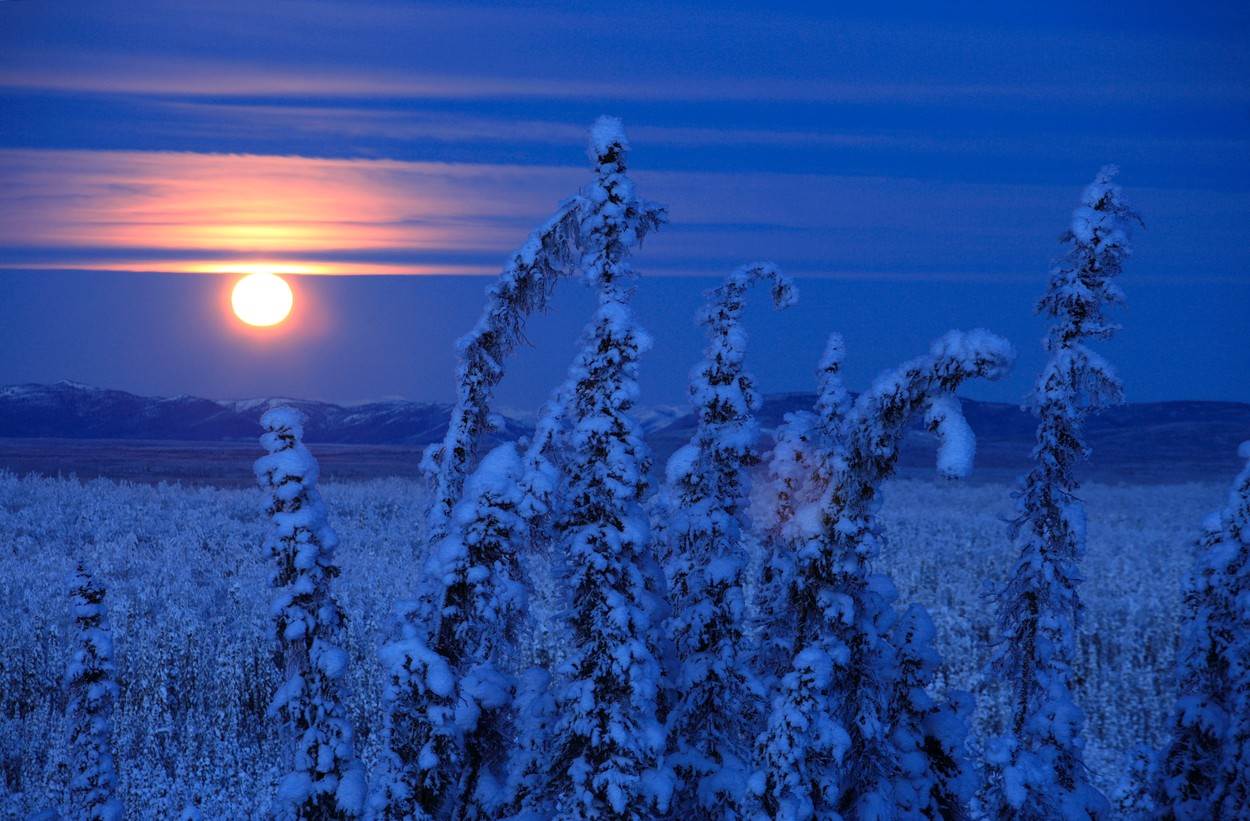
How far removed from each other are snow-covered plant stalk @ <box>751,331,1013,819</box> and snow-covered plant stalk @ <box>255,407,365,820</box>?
3647mm

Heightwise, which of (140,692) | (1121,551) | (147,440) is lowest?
(140,692)

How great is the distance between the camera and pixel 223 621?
1073 inches

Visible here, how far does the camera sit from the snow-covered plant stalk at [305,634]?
8539 millimetres

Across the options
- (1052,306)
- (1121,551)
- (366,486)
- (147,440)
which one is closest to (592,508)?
(1052,306)

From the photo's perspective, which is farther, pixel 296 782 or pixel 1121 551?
pixel 1121 551

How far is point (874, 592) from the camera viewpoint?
1034 cm

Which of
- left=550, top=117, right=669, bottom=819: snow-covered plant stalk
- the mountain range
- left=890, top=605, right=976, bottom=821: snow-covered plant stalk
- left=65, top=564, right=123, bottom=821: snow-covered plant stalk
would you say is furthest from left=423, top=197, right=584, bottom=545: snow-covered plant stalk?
the mountain range

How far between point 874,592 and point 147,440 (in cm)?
17375

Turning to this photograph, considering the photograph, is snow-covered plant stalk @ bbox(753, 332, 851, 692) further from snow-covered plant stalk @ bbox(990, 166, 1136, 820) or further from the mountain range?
the mountain range

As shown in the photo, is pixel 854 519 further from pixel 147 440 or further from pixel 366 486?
pixel 147 440

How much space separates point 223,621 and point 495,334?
20.5 m

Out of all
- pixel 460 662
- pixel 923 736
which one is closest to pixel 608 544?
pixel 460 662

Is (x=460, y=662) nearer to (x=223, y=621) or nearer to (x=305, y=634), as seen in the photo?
(x=305, y=634)

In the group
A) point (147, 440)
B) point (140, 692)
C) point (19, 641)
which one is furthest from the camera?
point (147, 440)
